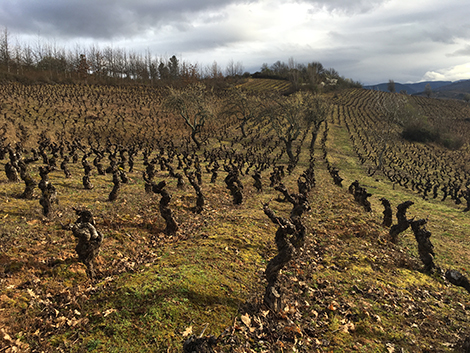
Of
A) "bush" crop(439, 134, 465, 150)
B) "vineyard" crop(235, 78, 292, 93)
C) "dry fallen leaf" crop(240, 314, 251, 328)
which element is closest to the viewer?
"dry fallen leaf" crop(240, 314, 251, 328)

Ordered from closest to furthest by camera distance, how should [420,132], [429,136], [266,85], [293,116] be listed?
1. [293,116]
2. [429,136]
3. [420,132]
4. [266,85]

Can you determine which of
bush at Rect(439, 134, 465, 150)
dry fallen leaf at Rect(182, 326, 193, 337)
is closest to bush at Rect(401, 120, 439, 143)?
bush at Rect(439, 134, 465, 150)

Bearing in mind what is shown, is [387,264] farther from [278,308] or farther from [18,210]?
[18,210]

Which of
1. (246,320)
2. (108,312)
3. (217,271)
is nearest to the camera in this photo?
(108,312)

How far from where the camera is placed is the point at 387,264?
1073 cm

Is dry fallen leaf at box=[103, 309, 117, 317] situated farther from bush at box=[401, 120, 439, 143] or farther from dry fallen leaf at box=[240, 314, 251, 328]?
bush at box=[401, 120, 439, 143]

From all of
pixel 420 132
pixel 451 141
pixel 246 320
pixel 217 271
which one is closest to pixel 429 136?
pixel 420 132

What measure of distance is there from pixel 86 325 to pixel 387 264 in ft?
37.8

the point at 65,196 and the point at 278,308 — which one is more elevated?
the point at 65,196

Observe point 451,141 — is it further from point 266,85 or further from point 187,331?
point 266,85

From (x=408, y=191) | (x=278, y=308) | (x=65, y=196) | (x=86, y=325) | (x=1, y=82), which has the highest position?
(x=1, y=82)

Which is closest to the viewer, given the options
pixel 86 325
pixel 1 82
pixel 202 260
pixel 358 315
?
pixel 86 325

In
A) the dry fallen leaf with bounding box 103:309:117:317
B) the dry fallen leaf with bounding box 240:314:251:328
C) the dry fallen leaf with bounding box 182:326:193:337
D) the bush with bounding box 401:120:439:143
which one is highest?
the bush with bounding box 401:120:439:143

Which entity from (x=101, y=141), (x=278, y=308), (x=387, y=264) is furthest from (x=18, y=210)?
(x=101, y=141)
